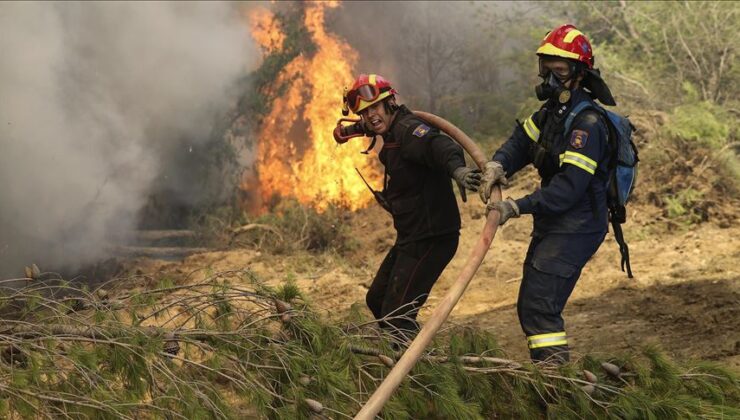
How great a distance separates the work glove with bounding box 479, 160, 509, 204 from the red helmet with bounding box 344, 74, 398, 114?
0.96 meters

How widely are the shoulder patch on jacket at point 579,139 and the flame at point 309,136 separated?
6.83 m

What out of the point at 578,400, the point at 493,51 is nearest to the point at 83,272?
the point at 578,400

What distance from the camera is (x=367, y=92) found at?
4.73 meters

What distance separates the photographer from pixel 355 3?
15852mm

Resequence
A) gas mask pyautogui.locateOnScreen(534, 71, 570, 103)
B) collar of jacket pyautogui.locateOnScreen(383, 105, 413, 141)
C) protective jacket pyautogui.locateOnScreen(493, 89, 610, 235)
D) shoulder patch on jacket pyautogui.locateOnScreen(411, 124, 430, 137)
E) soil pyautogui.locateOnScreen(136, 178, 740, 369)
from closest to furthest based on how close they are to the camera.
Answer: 1. protective jacket pyautogui.locateOnScreen(493, 89, 610, 235)
2. gas mask pyautogui.locateOnScreen(534, 71, 570, 103)
3. shoulder patch on jacket pyautogui.locateOnScreen(411, 124, 430, 137)
4. collar of jacket pyautogui.locateOnScreen(383, 105, 413, 141)
5. soil pyautogui.locateOnScreen(136, 178, 740, 369)

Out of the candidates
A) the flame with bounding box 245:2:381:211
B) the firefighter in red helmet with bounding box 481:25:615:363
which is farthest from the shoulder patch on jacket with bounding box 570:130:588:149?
the flame with bounding box 245:2:381:211

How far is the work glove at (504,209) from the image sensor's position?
3893mm

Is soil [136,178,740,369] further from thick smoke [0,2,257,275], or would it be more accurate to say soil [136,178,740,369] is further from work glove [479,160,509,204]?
thick smoke [0,2,257,275]

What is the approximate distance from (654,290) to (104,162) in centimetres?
644

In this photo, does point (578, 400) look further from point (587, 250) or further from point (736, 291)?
point (736, 291)

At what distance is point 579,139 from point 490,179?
1.72 feet

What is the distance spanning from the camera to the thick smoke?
803cm

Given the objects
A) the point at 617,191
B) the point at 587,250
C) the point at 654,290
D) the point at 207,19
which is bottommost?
the point at 654,290

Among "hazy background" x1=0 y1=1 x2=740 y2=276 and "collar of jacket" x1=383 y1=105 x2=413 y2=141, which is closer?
"collar of jacket" x1=383 y1=105 x2=413 y2=141
